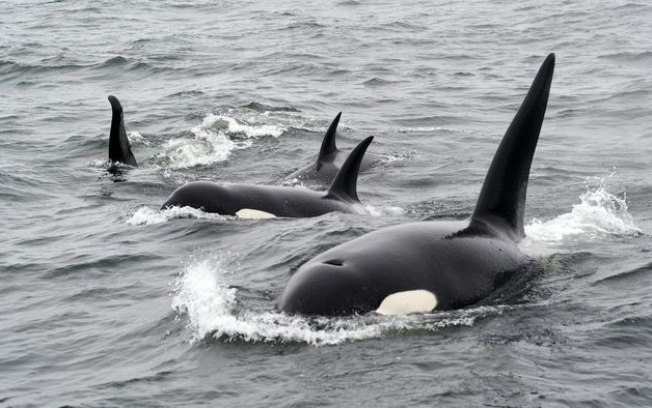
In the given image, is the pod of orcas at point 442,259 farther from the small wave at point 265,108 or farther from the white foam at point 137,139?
the small wave at point 265,108

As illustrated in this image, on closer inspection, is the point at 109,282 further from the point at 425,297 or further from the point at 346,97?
the point at 346,97

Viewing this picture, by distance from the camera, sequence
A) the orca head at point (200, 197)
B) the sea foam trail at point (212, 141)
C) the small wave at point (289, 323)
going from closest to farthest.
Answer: the small wave at point (289, 323)
the orca head at point (200, 197)
the sea foam trail at point (212, 141)

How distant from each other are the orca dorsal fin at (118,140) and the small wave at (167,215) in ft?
12.0

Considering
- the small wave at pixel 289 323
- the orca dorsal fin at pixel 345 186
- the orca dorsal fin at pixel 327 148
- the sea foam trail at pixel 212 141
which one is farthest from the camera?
the sea foam trail at pixel 212 141

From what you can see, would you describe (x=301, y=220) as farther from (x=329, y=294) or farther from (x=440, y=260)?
(x=329, y=294)

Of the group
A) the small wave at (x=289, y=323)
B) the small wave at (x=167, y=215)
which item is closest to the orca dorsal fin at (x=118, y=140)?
the small wave at (x=167, y=215)

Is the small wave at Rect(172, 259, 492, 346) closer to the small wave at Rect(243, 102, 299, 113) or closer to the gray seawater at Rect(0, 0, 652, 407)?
the gray seawater at Rect(0, 0, 652, 407)

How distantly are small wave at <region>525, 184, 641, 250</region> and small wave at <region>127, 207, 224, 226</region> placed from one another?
13.6 feet

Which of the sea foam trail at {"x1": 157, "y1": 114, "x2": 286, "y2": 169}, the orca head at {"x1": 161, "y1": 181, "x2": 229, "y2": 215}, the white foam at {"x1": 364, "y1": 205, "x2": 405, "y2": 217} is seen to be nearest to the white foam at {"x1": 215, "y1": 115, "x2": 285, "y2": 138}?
the sea foam trail at {"x1": 157, "y1": 114, "x2": 286, "y2": 169}

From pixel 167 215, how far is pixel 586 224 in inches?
209

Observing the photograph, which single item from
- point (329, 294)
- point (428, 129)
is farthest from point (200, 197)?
point (428, 129)

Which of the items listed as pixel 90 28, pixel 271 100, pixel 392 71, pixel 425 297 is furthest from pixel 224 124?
pixel 90 28

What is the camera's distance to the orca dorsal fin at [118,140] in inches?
686

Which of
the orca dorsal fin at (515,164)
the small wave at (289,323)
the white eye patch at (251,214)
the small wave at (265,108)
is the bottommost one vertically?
the small wave at (265,108)
